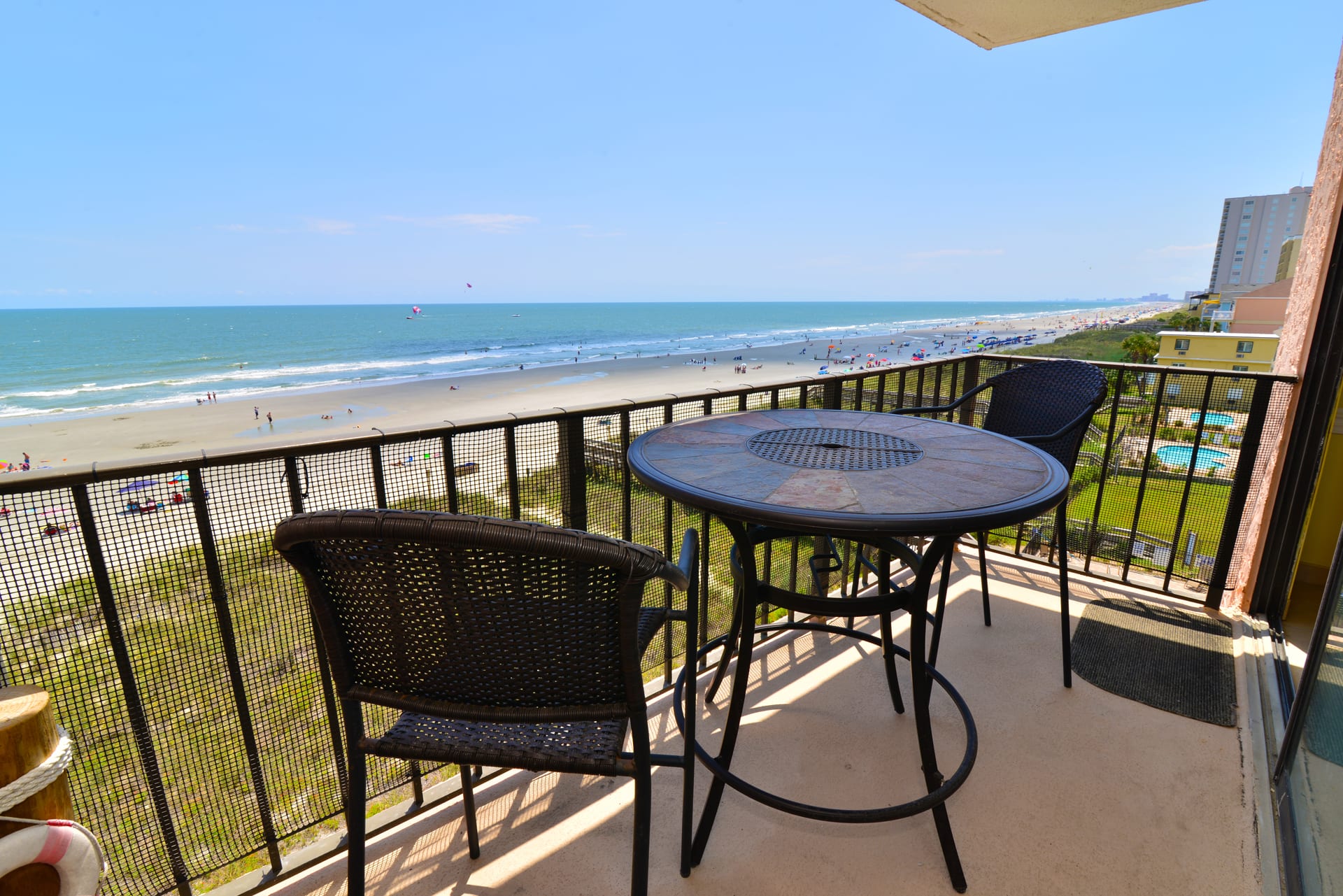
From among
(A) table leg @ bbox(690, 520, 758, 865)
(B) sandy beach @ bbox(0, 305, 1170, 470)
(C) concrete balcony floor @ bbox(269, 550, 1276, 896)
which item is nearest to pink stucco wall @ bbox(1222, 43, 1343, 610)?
(C) concrete balcony floor @ bbox(269, 550, 1276, 896)

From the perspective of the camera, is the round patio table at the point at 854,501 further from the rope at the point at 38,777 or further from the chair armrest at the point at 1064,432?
the rope at the point at 38,777

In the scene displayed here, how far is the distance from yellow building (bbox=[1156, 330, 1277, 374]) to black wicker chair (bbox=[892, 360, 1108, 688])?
1163 inches

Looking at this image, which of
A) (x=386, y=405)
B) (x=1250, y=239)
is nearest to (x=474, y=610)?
(x=386, y=405)

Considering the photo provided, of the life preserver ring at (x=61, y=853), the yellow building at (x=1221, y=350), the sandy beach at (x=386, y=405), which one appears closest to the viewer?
the life preserver ring at (x=61, y=853)

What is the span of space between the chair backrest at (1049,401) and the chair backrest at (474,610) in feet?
5.85

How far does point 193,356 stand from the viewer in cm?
3259

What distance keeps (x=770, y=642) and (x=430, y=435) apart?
1.67 meters

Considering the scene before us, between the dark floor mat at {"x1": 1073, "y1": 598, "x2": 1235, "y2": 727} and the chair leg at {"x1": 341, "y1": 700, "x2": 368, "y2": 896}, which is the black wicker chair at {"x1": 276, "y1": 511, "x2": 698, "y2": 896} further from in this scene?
the dark floor mat at {"x1": 1073, "y1": 598, "x2": 1235, "y2": 727}

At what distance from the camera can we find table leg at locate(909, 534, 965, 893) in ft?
4.29

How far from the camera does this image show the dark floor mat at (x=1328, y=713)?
1342mm

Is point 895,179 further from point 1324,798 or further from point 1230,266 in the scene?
point 1324,798

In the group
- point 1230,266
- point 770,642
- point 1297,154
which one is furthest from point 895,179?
point 770,642

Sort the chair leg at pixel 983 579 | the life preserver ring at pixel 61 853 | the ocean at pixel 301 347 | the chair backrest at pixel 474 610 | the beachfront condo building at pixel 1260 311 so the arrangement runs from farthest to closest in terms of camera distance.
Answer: the beachfront condo building at pixel 1260 311 < the ocean at pixel 301 347 < the chair leg at pixel 983 579 < the life preserver ring at pixel 61 853 < the chair backrest at pixel 474 610

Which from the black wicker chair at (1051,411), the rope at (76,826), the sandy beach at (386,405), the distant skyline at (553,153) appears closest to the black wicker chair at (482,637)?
the rope at (76,826)
